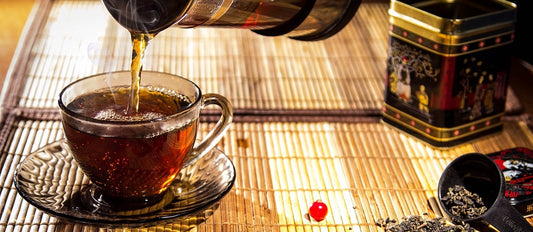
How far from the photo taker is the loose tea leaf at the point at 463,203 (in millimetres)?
973

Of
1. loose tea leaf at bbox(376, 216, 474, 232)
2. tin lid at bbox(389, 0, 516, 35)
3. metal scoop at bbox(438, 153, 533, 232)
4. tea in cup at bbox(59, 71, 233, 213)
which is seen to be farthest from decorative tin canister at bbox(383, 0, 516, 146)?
tea in cup at bbox(59, 71, 233, 213)

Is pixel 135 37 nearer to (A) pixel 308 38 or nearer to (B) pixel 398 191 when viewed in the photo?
(A) pixel 308 38

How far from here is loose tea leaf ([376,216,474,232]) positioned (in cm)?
95

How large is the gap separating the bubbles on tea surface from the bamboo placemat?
0.14m

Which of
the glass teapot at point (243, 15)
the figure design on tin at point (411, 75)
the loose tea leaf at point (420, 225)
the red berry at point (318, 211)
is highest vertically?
the glass teapot at point (243, 15)

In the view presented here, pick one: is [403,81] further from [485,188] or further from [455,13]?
[485,188]

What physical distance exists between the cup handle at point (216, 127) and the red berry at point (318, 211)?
6.4 inches

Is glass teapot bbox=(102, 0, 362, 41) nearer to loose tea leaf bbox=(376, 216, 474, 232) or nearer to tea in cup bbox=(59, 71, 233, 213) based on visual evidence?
tea in cup bbox=(59, 71, 233, 213)

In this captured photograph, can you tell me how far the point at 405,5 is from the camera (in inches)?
46.1

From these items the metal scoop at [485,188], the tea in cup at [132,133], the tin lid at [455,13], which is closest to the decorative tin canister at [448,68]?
the tin lid at [455,13]

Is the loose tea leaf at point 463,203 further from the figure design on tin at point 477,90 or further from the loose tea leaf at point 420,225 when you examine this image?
the figure design on tin at point 477,90

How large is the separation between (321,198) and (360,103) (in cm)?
37

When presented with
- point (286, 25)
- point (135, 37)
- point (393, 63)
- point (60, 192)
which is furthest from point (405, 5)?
point (60, 192)

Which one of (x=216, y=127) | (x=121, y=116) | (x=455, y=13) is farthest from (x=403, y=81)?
(x=121, y=116)
